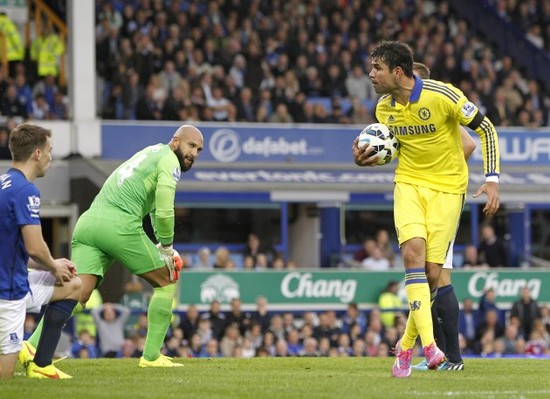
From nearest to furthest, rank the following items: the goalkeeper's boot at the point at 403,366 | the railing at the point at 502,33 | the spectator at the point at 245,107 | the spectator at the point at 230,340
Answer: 1. the goalkeeper's boot at the point at 403,366
2. the spectator at the point at 230,340
3. the spectator at the point at 245,107
4. the railing at the point at 502,33

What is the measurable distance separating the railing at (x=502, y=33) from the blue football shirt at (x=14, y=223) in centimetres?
2249

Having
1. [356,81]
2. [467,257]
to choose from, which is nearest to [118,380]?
[467,257]

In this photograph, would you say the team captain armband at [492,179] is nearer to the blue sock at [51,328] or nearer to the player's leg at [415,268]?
the player's leg at [415,268]

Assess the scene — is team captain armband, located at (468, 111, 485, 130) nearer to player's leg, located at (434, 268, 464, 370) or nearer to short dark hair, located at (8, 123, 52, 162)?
player's leg, located at (434, 268, 464, 370)

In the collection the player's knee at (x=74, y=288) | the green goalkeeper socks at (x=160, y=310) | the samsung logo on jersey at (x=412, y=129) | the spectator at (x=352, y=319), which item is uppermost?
the samsung logo on jersey at (x=412, y=129)

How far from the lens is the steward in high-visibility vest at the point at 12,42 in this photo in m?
23.6

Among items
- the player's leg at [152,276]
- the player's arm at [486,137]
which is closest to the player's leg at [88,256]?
the player's leg at [152,276]

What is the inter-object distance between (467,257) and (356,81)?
4571 mm

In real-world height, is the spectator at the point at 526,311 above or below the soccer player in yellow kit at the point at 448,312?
below

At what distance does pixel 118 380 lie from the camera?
9141 mm

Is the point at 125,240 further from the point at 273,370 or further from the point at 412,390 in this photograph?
the point at 412,390

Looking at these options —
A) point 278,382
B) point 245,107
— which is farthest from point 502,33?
point 278,382

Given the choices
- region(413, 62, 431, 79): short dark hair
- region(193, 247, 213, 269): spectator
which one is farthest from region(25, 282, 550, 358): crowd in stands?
region(413, 62, 431, 79): short dark hair

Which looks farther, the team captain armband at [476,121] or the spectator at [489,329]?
the spectator at [489,329]
